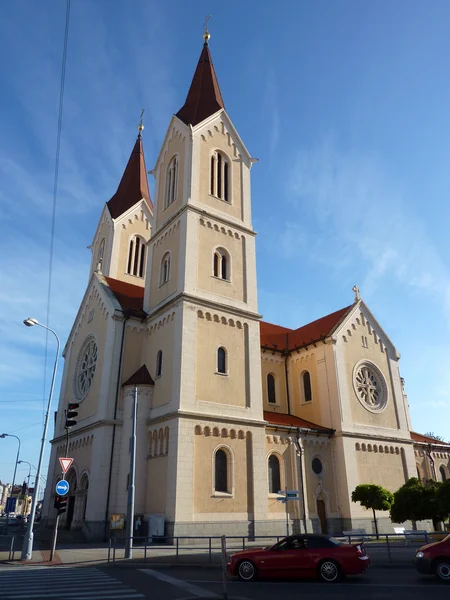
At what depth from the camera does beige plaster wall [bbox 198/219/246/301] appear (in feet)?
93.0

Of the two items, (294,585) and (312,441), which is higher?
(312,441)

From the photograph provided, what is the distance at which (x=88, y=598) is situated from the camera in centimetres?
937

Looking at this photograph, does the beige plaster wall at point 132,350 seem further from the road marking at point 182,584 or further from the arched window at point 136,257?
the road marking at point 182,584

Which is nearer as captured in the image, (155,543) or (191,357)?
(155,543)

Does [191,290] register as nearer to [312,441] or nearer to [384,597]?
[312,441]

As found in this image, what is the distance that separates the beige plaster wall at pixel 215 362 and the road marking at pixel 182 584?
11162 millimetres

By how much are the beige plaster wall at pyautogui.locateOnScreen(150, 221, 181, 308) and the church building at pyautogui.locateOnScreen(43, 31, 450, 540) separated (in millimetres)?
146

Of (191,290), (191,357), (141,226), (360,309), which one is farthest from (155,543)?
(141,226)

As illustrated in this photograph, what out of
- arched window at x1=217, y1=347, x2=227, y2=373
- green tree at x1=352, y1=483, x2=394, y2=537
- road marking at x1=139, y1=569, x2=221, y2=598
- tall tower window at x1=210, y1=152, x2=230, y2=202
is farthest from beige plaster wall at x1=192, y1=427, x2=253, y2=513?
tall tower window at x1=210, y1=152, x2=230, y2=202

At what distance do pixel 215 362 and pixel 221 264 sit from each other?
268 inches

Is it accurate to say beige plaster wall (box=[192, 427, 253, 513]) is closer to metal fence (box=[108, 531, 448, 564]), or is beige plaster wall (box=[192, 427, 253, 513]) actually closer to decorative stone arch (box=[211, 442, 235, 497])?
decorative stone arch (box=[211, 442, 235, 497])

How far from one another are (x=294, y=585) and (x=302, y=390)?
23.2 m

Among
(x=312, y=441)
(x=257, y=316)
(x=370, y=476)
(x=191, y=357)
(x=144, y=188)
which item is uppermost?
(x=144, y=188)

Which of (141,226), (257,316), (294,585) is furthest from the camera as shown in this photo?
(141,226)
